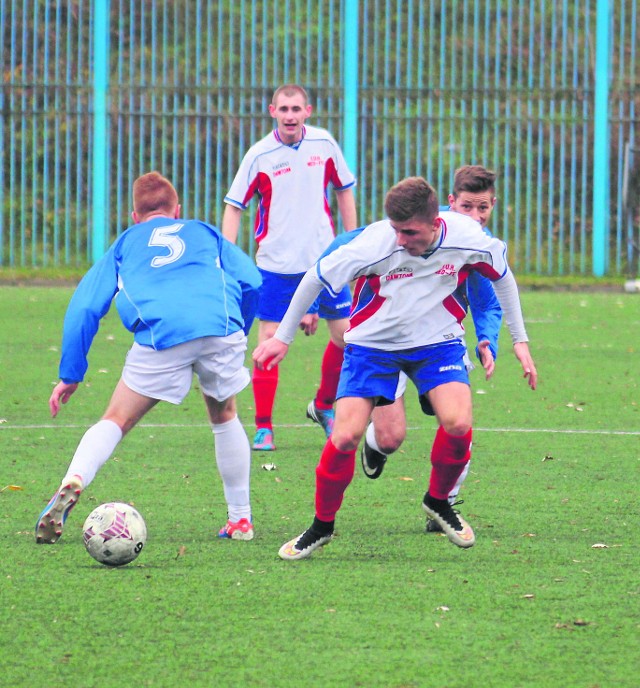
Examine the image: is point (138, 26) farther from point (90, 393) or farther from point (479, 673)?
point (479, 673)

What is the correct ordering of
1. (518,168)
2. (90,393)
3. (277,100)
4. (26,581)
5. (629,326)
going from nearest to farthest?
(26,581) → (277,100) → (90,393) → (629,326) → (518,168)

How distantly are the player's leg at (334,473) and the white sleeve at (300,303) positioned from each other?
0.35 meters

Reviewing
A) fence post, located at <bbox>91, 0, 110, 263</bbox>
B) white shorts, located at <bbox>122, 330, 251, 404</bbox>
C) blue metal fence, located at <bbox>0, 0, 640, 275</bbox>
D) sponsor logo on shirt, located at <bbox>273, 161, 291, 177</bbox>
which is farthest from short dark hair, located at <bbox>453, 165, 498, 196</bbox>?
fence post, located at <bbox>91, 0, 110, 263</bbox>

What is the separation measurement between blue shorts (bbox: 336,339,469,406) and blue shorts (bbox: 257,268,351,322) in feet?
8.33

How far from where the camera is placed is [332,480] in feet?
17.0

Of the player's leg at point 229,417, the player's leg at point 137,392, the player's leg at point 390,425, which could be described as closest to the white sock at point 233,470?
the player's leg at point 229,417

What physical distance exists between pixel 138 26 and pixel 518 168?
688 cm

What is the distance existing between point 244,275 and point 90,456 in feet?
3.06

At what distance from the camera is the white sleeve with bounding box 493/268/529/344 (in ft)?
18.2

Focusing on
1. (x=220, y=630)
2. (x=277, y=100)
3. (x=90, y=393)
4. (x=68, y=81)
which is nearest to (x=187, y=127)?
(x=68, y=81)

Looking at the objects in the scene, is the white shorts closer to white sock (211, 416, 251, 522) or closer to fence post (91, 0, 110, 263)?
white sock (211, 416, 251, 522)

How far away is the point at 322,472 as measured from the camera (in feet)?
17.0

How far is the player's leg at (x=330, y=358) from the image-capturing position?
7.94 meters

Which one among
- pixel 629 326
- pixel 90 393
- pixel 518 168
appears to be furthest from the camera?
pixel 518 168
